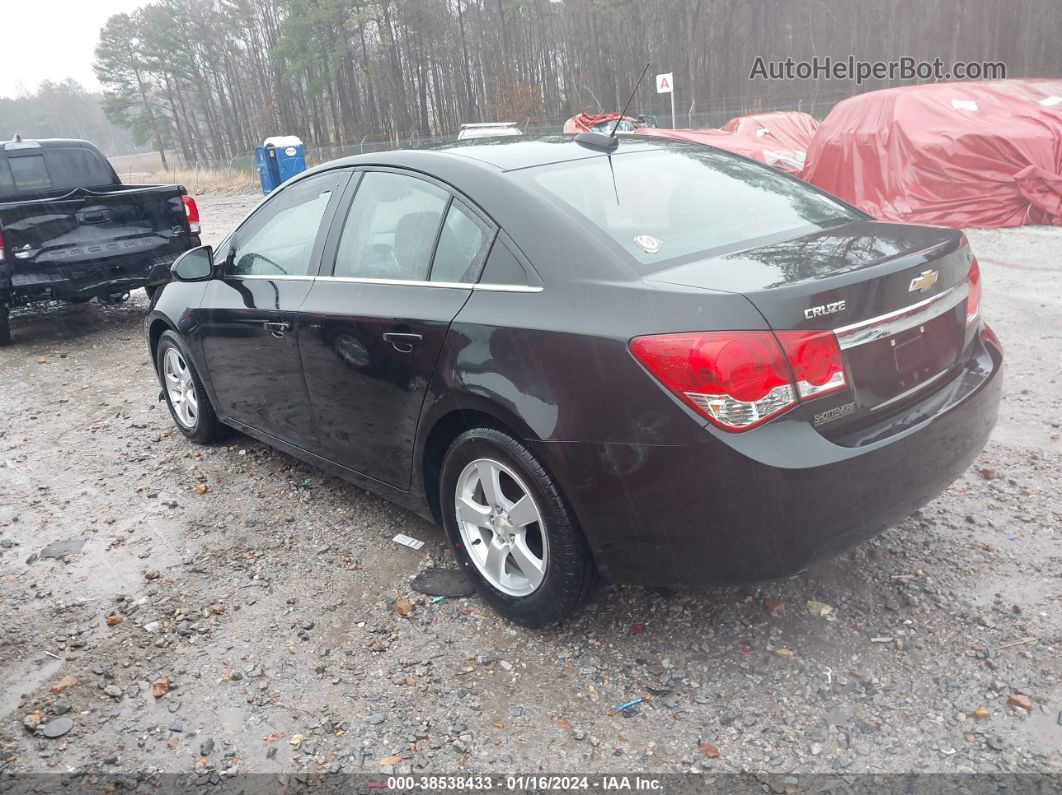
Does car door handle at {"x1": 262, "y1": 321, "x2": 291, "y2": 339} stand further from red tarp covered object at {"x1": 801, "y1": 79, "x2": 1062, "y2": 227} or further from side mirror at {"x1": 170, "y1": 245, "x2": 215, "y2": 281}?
red tarp covered object at {"x1": 801, "y1": 79, "x2": 1062, "y2": 227}

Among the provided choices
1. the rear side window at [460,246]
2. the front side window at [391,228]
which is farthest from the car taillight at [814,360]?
the front side window at [391,228]

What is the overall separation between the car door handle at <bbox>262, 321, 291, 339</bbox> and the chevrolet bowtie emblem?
8.38 feet

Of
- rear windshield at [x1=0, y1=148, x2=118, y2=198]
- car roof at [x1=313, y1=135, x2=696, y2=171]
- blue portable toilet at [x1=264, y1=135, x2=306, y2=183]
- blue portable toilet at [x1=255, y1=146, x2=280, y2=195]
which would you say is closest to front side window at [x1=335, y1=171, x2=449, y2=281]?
car roof at [x1=313, y1=135, x2=696, y2=171]

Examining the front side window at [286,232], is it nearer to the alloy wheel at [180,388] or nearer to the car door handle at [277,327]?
the car door handle at [277,327]

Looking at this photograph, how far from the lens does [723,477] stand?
2.25 m

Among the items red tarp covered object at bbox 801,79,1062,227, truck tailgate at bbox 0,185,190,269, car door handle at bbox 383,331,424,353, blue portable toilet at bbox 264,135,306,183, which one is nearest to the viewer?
car door handle at bbox 383,331,424,353

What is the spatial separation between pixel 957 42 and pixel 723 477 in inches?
1153

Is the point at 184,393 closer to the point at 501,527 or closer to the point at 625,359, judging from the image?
the point at 501,527

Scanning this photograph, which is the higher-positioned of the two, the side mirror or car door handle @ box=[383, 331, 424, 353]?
the side mirror

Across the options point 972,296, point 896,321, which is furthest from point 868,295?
point 972,296

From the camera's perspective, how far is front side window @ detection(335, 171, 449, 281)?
3129 millimetres

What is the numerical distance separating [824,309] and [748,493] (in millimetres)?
557

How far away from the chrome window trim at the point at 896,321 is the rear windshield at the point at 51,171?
983 cm

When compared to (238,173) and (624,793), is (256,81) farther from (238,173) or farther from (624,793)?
(624,793)
